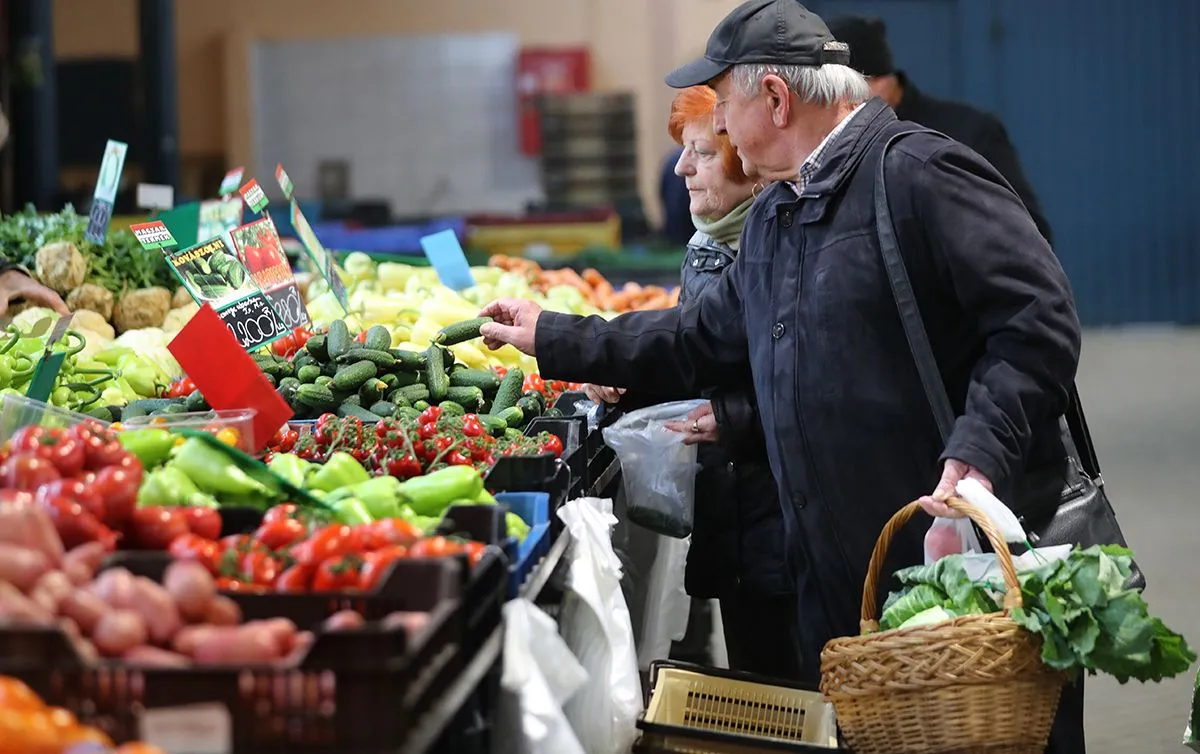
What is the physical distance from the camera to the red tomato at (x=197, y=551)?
2314 mm

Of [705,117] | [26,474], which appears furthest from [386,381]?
[26,474]

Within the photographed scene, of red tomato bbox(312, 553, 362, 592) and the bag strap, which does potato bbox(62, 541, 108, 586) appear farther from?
the bag strap

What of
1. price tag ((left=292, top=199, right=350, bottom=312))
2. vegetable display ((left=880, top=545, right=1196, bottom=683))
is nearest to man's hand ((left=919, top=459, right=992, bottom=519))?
vegetable display ((left=880, top=545, right=1196, bottom=683))

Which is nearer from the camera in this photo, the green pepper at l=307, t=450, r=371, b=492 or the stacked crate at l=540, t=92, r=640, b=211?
the green pepper at l=307, t=450, r=371, b=492

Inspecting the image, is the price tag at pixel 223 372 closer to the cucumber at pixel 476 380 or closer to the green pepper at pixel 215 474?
the green pepper at pixel 215 474

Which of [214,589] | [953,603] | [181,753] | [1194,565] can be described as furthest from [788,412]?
[1194,565]

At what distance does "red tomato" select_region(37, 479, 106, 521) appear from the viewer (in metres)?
2.37

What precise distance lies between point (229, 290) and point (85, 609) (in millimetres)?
2267

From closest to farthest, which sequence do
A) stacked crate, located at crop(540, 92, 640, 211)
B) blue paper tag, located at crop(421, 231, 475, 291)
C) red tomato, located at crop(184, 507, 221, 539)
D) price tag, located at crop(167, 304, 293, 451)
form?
red tomato, located at crop(184, 507, 221, 539) → price tag, located at crop(167, 304, 293, 451) → blue paper tag, located at crop(421, 231, 475, 291) → stacked crate, located at crop(540, 92, 640, 211)

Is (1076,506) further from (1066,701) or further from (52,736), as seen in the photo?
(52,736)

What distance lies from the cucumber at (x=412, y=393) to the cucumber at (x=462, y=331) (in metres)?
0.23

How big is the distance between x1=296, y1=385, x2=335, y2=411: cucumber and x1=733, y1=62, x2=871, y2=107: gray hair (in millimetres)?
1289

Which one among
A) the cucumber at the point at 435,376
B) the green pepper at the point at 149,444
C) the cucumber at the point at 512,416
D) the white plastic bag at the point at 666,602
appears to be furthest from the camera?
the white plastic bag at the point at 666,602

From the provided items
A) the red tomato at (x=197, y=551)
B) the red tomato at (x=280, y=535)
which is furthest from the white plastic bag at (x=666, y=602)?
the red tomato at (x=197, y=551)
